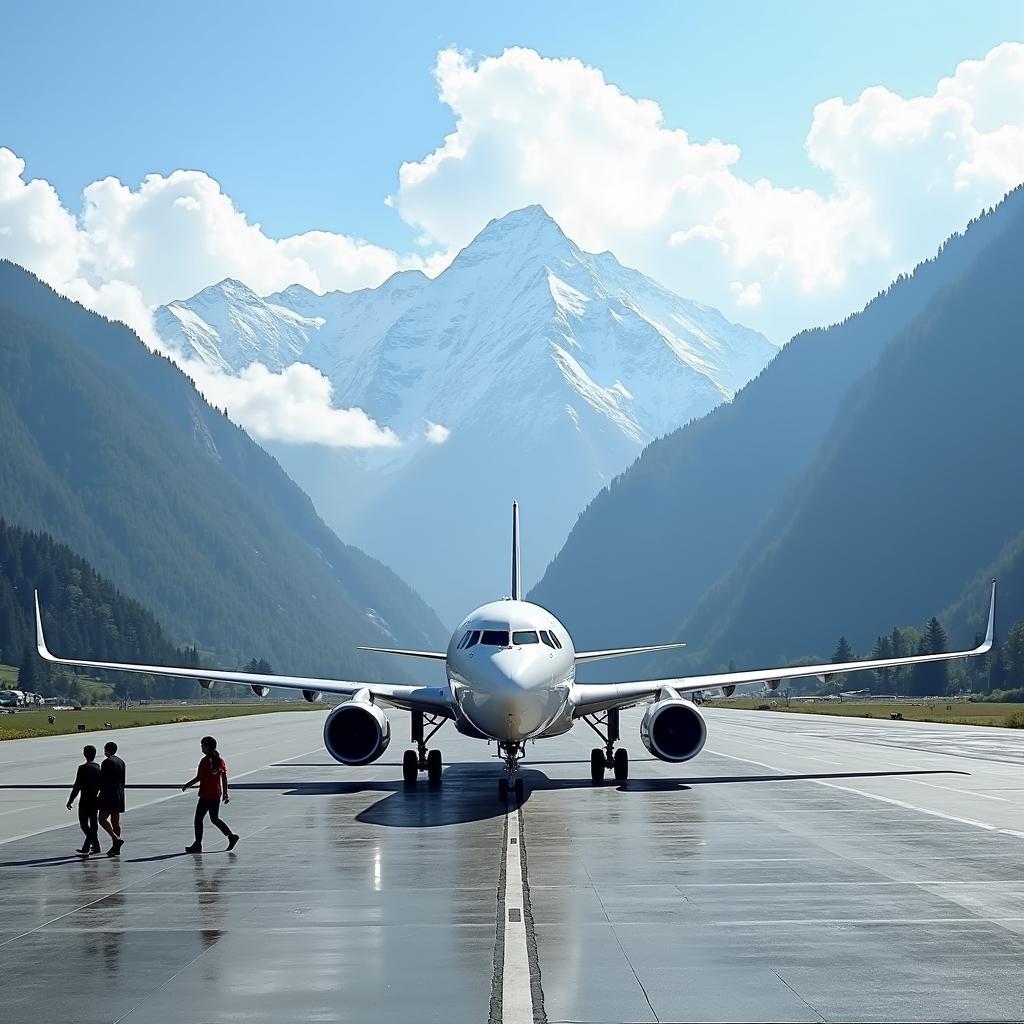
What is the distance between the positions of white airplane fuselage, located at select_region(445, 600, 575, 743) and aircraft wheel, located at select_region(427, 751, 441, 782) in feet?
6.61

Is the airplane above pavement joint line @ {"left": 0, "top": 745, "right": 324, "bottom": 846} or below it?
above

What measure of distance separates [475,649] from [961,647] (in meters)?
169

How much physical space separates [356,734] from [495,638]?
4.60 m

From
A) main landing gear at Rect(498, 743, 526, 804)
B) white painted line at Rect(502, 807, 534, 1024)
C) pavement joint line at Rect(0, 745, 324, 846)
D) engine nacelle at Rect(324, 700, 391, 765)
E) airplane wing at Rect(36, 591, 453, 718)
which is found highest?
airplane wing at Rect(36, 591, 453, 718)

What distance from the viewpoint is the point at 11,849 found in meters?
21.2

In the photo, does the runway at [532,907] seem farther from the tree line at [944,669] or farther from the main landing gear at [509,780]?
the tree line at [944,669]

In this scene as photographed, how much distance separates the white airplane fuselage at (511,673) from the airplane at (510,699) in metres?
0.02

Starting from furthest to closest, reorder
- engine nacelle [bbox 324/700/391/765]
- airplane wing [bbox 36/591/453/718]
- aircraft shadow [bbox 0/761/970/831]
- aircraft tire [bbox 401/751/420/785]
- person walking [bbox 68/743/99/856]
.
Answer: aircraft tire [bbox 401/751/420/785]
airplane wing [bbox 36/591/453/718]
engine nacelle [bbox 324/700/391/765]
aircraft shadow [bbox 0/761/970/831]
person walking [bbox 68/743/99/856]

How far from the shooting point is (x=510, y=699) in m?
26.7

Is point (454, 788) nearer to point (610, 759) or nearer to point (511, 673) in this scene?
point (610, 759)

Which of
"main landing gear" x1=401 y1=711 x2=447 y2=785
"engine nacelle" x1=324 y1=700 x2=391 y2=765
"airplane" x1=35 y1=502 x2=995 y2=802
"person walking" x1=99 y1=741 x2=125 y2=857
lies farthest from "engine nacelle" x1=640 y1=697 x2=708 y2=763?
"person walking" x1=99 y1=741 x2=125 y2=857

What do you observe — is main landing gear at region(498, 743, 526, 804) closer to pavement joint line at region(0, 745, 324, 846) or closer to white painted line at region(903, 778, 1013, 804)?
pavement joint line at region(0, 745, 324, 846)

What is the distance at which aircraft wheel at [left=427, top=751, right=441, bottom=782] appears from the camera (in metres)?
33.2

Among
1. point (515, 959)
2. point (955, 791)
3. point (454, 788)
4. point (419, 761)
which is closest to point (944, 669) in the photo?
point (419, 761)
